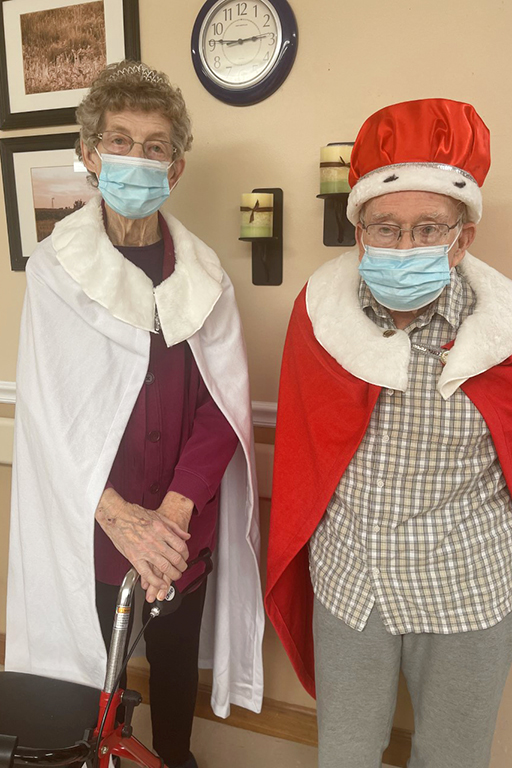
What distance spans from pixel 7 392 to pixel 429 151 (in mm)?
1686

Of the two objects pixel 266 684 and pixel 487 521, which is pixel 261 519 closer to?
pixel 266 684

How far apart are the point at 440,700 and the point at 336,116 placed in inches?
56.0

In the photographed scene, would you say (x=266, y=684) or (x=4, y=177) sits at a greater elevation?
(x=4, y=177)

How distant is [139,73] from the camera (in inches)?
54.6

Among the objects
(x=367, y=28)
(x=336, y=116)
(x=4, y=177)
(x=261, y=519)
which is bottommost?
(x=261, y=519)

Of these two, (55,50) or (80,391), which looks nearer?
(80,391)

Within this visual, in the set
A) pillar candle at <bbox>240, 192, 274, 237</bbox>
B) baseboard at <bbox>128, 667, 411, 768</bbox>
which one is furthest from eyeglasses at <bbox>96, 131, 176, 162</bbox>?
baseboard at <bbox>128, 667, 411, 768</bbox>

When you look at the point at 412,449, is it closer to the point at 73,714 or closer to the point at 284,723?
the point at 73,714

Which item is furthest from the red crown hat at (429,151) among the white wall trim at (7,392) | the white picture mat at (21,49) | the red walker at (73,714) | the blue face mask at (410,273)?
the white wall trim at (7,392)

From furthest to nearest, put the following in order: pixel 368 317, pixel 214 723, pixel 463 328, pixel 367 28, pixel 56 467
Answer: pixel 214 723 → pixel 367 28 → pixel 56 467 → pixel 368 317 → pixel 463 328

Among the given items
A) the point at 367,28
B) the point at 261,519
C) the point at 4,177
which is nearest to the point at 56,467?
the point at 261,519

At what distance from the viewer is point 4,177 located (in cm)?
202

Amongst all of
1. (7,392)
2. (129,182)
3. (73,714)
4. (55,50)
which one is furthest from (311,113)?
(73,714)

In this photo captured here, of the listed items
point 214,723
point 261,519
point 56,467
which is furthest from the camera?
point 214,723
